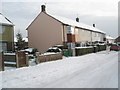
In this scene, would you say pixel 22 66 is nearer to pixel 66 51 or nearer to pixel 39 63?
pixel 39 63

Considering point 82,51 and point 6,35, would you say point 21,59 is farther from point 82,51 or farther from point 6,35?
point 6,35

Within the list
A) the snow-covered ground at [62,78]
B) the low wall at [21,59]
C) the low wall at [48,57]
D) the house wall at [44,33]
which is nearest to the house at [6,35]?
the house wall at [44,33]

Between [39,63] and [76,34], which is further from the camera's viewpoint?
[76,34]

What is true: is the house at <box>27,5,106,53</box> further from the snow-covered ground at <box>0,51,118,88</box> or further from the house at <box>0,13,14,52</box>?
the snow-covered ground at <box>0,51,118,88</box>

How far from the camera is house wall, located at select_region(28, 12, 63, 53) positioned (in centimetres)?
3394

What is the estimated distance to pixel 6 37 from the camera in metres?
30.2

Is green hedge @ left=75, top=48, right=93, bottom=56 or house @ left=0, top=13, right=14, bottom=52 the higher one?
house @ left=0, top=13, right=14, bottom=52

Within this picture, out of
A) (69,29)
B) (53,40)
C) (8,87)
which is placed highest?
(69,29)

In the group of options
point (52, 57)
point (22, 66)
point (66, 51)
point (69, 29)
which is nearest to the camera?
point (22, 66)

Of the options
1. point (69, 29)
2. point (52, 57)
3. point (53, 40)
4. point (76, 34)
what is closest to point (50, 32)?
point (53, 40)

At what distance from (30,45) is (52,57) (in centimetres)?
1829

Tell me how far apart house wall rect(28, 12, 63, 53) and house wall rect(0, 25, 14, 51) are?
618 centimetres

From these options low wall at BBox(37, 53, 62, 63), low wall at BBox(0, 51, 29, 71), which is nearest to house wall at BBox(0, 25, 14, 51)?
low wall at BBox(37, 53, 62, 63)

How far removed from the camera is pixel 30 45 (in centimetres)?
3744
